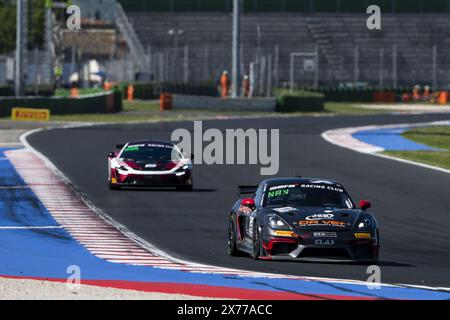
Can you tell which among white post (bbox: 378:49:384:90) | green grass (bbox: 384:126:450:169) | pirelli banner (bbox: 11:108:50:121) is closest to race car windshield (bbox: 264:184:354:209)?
green grass (bbox: 384:126:450:169)

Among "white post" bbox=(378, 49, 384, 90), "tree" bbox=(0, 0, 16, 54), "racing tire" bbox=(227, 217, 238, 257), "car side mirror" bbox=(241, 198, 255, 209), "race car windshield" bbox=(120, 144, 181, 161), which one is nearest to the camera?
"car side mirror" bbox=(241, 198, 255, 209)

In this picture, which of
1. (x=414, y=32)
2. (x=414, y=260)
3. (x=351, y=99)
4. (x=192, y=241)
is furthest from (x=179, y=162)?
(x=414, y=32)

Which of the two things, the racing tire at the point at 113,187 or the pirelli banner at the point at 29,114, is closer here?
the racing tire at the point at 113,187

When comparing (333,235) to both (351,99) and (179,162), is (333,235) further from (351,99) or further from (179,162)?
(351,99)

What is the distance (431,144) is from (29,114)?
2021cm

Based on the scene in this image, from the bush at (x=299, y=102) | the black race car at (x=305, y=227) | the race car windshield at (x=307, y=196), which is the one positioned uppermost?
the race car windshield at (x=307, y=196)

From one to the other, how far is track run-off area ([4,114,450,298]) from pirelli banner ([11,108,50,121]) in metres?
9.62

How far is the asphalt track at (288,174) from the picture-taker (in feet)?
59.0

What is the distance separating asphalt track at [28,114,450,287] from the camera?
1797 cm

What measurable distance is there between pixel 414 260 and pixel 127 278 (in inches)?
183

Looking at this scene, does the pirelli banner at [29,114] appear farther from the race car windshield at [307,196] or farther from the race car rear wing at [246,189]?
the race car windshield at [307,196]

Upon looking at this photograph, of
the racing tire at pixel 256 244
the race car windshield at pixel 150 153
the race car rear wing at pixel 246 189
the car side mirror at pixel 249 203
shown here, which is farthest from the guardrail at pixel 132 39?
the racing tire at pixel 256 244

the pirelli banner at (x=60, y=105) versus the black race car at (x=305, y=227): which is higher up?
Result: the black race car at (x=305, y=227)

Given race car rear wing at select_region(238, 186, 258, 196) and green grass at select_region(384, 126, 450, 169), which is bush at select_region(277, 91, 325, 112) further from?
race car rear wing at select_region(238, 186, 258, 196)
